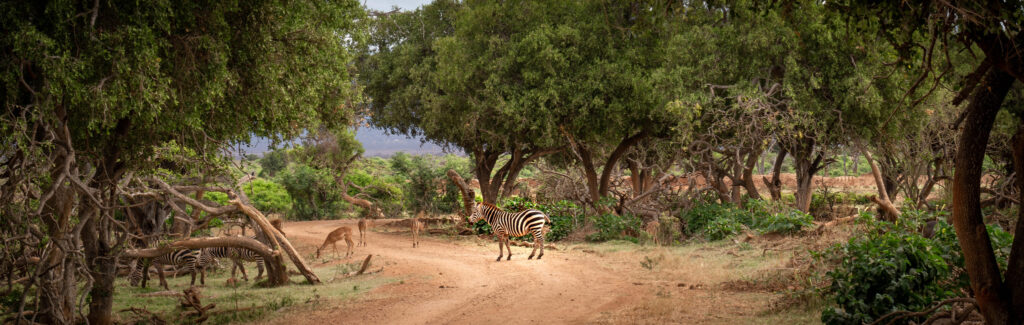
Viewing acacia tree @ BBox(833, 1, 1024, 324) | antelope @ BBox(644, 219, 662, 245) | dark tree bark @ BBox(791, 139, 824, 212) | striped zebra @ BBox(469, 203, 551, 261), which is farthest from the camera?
dark tree bark @ BBox(791, 139, 824, 212)

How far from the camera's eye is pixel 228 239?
1103 cm

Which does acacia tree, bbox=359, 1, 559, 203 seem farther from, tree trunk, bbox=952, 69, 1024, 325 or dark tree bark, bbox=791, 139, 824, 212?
tree trunk, bbox=952, 69, 1024, 325

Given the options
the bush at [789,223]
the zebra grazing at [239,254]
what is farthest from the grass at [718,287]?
the zebra grazing at [239,254]

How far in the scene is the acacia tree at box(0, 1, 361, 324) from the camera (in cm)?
682

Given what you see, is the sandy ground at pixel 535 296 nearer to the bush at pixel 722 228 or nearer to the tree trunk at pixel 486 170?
the bush at pixel 722 228

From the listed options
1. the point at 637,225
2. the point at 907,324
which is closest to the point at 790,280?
the point at 907,324

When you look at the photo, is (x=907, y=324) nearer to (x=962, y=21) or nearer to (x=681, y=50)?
(x=962, y=21)

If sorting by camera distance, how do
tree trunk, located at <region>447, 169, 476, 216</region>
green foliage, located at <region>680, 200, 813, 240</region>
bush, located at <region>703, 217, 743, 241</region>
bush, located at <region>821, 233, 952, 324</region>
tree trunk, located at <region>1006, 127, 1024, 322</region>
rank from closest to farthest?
tree trunk, located at <region>1006, 127, 1024, 322</region> < bush, located at <region>821, 233, 952, 324</region> < green foliage, located at <region>680, 200, 813, 240</region> < bush, located at <region>703, 217, 743, 241</region> < tree trunk, located at <region>447, 169, 476, 216</region>

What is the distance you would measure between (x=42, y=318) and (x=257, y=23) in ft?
14.9

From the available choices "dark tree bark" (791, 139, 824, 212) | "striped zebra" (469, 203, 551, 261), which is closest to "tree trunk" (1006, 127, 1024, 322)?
"striped zebra" (469, 203, 551, 261)

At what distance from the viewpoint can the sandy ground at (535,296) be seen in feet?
30.7

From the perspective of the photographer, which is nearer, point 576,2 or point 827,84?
point 827,84

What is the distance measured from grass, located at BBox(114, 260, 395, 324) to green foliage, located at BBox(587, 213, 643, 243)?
7.51m

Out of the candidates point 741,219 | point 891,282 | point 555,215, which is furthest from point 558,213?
point 891,282
